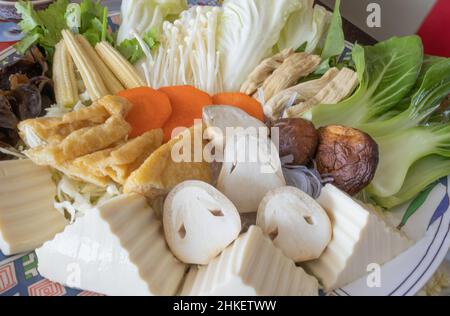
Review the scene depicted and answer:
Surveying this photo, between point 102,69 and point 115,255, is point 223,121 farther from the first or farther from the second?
point 102,69

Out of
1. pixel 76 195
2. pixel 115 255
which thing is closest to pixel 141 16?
pixel 76 195

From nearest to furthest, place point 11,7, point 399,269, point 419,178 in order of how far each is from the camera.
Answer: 1. point 399,269
2. point 419,178
3. point 11,7

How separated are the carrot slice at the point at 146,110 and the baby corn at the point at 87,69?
0.27 metres

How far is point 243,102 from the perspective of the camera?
2.98 m

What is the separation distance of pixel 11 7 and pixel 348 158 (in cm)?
323

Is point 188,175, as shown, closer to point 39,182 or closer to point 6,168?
point 39,182

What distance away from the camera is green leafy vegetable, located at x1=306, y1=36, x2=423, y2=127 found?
2.82 metres

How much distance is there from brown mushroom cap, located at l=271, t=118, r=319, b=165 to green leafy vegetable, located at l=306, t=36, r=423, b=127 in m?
0.29

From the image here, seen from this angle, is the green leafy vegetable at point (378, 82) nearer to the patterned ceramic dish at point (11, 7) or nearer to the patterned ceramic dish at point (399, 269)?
the patterned ceramic dish at point (399, 269)

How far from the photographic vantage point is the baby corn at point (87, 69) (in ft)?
9.78

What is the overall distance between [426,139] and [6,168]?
8.29 ft

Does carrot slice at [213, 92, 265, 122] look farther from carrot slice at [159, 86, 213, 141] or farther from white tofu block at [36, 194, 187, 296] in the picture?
white tofu block at [36, 194, 187, 296]

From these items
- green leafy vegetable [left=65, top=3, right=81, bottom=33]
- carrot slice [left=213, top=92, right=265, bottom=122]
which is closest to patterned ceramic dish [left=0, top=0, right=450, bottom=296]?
carrot slice [left=213, top=92, right=265, bottom=122]
